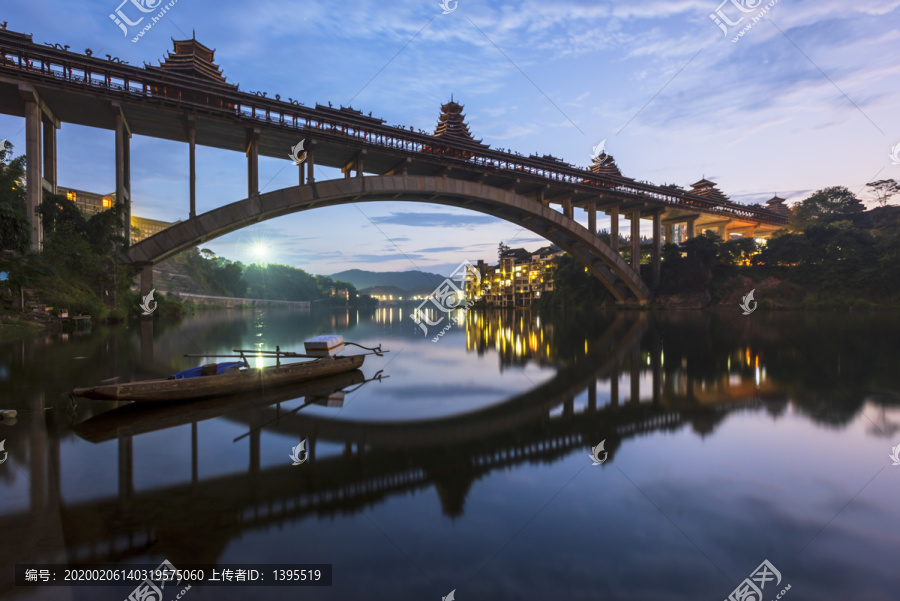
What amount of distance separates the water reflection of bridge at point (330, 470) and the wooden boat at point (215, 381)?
805 millimetres

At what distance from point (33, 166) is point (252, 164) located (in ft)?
32.4

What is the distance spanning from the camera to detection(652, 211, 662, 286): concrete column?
45719 millimetres

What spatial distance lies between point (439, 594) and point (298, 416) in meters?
5.36

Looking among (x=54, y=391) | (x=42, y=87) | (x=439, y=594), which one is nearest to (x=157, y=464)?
(x=439, y=594)

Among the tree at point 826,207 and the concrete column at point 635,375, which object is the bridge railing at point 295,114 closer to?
the concrete column at point 635,375

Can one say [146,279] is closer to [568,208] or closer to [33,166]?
[33,166]

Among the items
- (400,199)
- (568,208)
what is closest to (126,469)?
(400,199)

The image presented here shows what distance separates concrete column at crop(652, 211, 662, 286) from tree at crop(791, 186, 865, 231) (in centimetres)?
2375

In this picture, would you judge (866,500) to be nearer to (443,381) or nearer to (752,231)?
(443,381)

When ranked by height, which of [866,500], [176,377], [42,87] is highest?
[42,87]

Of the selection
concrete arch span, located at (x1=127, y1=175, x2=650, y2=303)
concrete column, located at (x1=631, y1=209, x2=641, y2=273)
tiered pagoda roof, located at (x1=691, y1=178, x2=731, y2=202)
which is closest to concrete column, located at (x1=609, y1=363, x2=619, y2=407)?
concrete arch span, located at (x1=127, y1=175, x2=650, y2=303)

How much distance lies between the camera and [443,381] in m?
11.3

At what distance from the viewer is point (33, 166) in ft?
66.7
